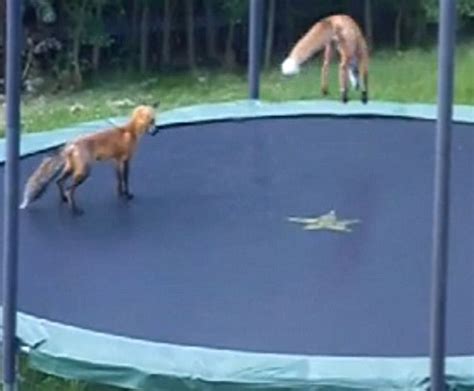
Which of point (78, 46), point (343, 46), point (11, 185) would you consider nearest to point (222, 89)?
point (78, 46)

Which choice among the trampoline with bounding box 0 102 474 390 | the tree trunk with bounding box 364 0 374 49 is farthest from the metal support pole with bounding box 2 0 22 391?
the tree trunk with bounding box 364 0 374 49

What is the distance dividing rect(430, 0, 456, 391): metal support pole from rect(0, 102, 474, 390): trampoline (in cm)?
25

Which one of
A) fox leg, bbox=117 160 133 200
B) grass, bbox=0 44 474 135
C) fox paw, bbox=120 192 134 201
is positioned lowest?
grass, bbox=0 44 474 135

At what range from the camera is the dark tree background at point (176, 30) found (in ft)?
23.5

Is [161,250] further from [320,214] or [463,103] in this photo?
[463,103]

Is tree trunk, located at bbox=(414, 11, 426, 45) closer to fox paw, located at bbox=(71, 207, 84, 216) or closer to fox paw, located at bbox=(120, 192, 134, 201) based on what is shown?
fox paw, located at bbox=(120, 192, 134, 201)

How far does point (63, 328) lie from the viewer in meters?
3.37

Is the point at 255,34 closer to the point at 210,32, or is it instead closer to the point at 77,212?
the point at 77,212

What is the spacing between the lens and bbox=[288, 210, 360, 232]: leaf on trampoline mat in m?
4.18

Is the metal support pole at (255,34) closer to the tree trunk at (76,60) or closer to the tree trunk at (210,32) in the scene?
the tree trunk at (76,60)

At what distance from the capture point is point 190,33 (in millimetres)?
7480

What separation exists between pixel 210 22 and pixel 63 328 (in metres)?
4.30

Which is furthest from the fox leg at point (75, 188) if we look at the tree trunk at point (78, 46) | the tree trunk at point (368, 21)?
the tree trunk at point (368, 21)

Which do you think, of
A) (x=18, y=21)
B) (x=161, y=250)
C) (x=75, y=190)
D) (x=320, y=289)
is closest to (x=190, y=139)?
(x=75, y=190)
